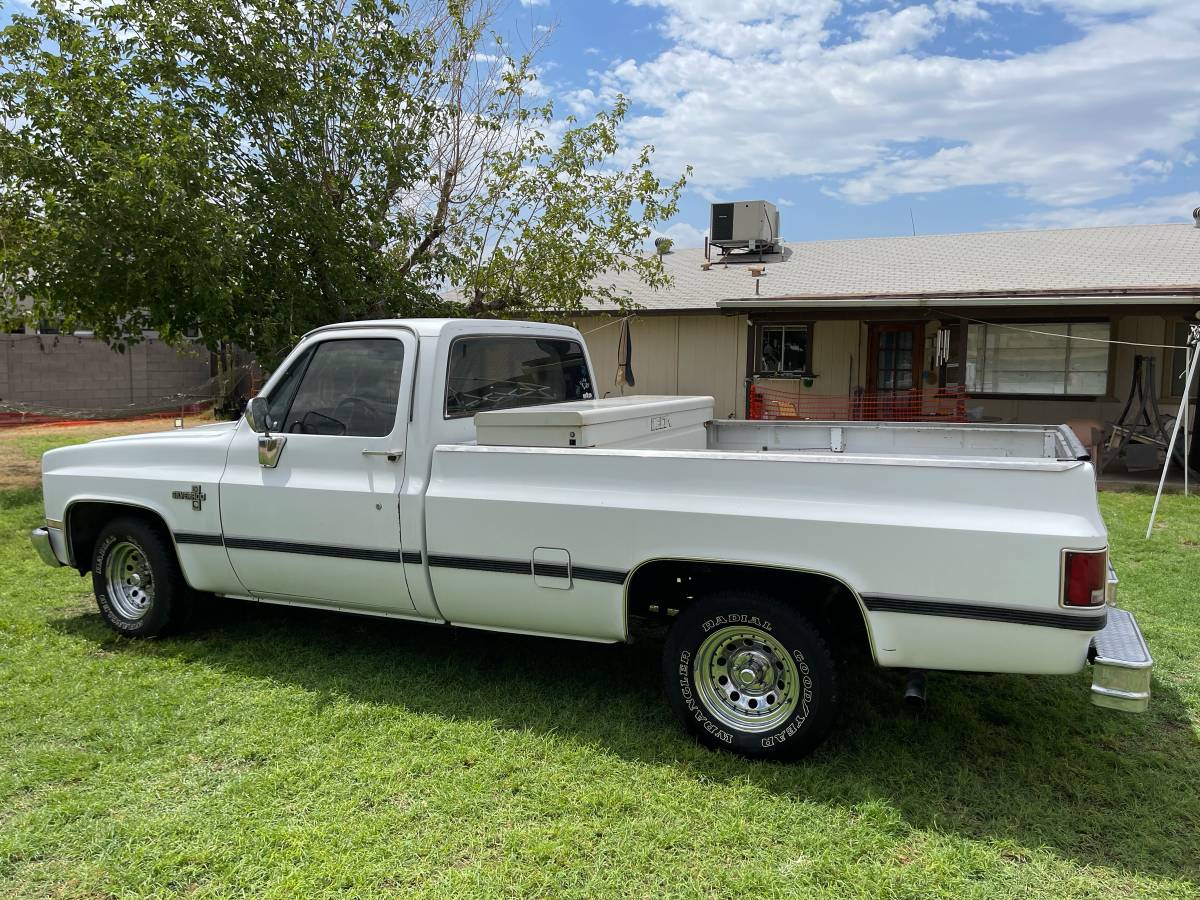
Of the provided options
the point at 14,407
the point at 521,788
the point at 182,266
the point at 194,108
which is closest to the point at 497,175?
the point at 194,108

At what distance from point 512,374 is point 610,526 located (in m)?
1.59

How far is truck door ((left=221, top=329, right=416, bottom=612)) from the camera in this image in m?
4.32

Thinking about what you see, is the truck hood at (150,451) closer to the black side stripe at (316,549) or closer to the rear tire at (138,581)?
the rear tire at (138,581)

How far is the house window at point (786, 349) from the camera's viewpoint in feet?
51.5

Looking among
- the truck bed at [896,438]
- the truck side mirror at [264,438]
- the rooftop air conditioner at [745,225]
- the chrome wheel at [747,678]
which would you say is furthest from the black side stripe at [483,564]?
the rooftop air conditioner at [745,225]

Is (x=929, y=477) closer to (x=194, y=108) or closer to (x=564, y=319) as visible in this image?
(x=194, y=108)

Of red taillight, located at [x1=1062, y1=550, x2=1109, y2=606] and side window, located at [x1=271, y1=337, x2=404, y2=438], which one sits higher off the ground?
side window, located at [x1=271, y1=337, x2=404, y2=438]

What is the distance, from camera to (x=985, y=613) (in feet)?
10.5

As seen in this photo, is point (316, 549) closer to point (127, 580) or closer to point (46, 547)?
point (127, 580)

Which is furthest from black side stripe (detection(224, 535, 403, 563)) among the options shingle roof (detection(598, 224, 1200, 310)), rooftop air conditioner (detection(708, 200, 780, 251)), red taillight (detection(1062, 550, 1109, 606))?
rooftop air conditioner (detection(708, 200, 780, 251))

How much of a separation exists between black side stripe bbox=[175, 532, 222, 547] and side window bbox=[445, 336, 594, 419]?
1.57m

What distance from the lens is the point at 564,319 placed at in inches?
570

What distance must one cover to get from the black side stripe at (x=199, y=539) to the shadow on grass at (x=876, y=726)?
0.70 meters

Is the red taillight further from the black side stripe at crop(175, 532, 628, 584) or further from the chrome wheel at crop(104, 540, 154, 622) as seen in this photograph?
the chrome wheel at crop(104, 540, 154, 622)
